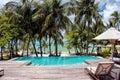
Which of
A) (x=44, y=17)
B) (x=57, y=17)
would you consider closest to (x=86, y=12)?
(x=57, y=17)

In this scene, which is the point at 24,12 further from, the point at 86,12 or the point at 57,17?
the point at 86,12

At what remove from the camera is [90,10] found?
83.5 ft

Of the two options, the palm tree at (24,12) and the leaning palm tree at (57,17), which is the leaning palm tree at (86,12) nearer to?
the leaning palm tree at (57,17)

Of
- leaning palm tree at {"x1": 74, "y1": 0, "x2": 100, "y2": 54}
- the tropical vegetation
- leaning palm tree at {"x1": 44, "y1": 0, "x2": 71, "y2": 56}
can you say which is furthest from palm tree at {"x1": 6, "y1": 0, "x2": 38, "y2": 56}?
leaning palm tree at {"x1": 74, "y1": 0, "x2": 100, "y2": 54}

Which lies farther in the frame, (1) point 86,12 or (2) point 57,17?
(1) point 86,12

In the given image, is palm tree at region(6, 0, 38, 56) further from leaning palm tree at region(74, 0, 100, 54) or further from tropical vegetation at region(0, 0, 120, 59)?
leaning palm tree at region(74, 0, 100, 54)

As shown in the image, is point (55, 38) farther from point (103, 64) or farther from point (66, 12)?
point (103, 64)

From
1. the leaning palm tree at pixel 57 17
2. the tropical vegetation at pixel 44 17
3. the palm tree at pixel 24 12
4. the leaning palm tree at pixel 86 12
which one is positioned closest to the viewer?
the tropical vegetation at pixel 44 17

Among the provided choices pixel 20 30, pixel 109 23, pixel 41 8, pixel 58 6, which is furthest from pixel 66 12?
pixel 109 23

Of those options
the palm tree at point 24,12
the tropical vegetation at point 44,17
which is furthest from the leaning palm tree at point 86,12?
the palm tree at point 24,12

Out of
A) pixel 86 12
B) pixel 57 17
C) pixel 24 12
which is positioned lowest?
pixel 57 17

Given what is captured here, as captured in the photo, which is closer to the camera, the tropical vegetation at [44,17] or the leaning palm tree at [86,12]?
the tropical vegetation at [44,17]

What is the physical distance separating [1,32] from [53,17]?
5.74 meters

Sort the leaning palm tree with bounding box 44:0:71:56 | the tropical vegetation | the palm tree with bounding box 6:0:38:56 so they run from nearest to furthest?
the tropical vegetation
the palm tree with bounding box 6:0:38:56
the leaning palm tree with bounding box 44:0:71:56
